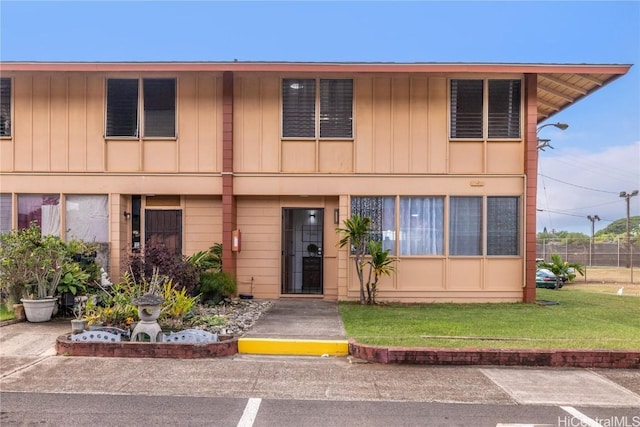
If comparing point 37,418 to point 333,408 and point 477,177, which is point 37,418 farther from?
point 477,177

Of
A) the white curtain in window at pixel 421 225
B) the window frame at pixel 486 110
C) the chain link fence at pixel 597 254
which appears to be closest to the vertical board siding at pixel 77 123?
the white curtain in window at pixel 421 225

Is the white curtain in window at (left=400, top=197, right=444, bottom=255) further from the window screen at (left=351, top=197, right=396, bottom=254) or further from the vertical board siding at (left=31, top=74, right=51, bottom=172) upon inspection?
the vertical board siding at (left=31, top=74, right=51, bottom=172)

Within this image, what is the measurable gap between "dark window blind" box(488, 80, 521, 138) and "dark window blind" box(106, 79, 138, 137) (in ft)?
28.5

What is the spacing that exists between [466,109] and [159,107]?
7.51 meters

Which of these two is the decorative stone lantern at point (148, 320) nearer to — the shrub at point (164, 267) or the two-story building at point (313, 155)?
the shrub at point (164, 267)

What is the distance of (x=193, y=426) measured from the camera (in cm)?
392

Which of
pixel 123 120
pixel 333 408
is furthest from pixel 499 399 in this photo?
pixel 123 120

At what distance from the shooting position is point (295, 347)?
6266 millimetres

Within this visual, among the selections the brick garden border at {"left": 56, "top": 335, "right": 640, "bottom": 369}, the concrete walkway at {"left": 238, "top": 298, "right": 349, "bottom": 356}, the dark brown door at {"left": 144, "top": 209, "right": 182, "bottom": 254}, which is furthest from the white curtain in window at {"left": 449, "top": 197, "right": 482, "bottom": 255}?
the dark brown door at {"left": 144, "top": 209, "right": 182, "bottom": 254}

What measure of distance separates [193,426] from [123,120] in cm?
865

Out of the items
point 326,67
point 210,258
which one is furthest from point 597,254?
point 210,258

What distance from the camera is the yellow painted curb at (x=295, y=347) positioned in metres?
6.23

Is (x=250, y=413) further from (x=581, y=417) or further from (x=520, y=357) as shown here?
(x=520, y=357)

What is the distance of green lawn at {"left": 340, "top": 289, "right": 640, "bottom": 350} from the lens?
6.32 meters
